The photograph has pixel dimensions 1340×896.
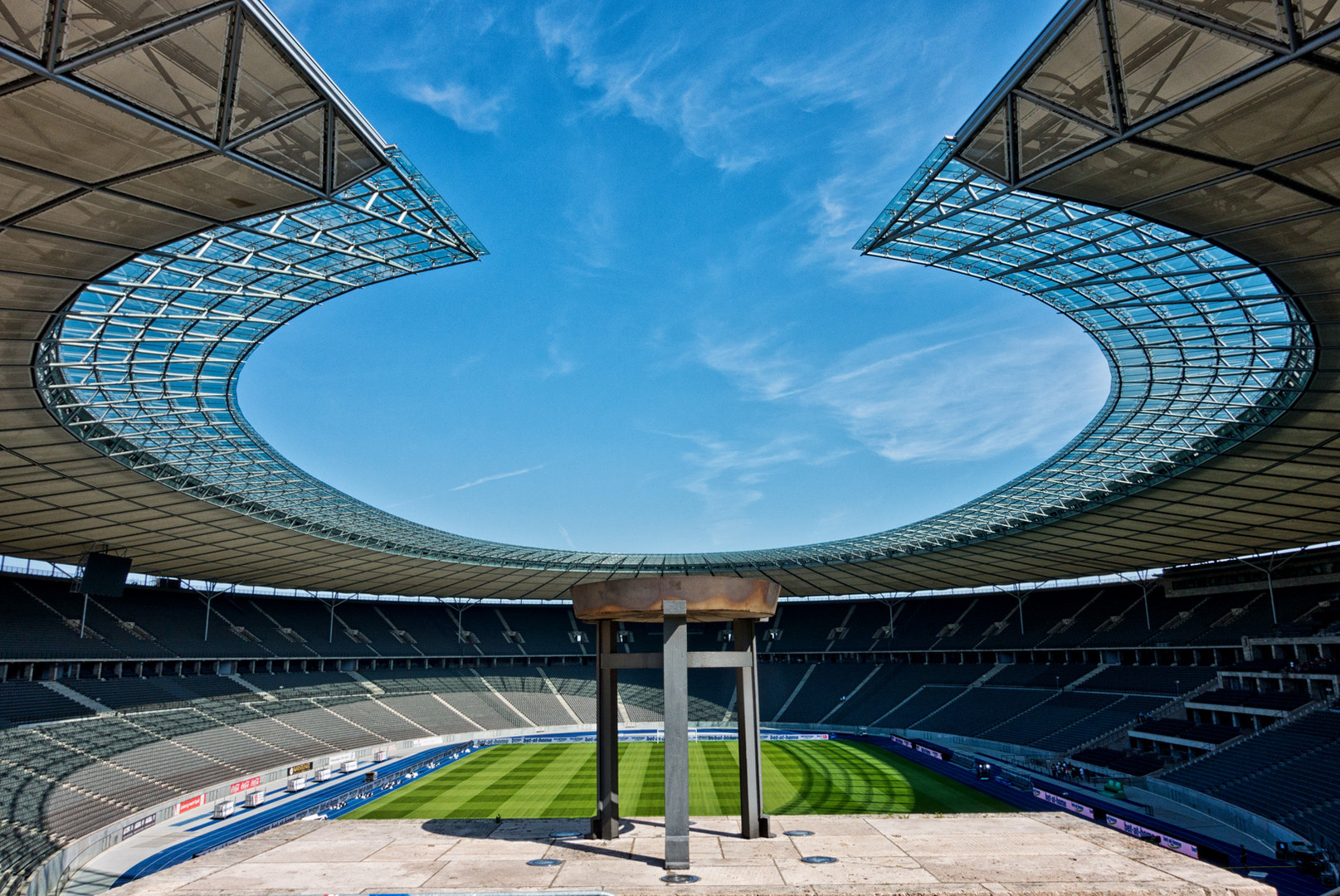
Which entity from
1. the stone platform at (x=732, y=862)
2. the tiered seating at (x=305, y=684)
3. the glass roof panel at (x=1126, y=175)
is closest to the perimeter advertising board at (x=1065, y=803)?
the stone platform at (x=732, y=862)

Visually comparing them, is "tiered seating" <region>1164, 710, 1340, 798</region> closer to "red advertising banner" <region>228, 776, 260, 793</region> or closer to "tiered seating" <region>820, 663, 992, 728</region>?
"tiered seating" <region>820, 663, 992, 728</region>

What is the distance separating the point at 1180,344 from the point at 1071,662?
51.4 metres

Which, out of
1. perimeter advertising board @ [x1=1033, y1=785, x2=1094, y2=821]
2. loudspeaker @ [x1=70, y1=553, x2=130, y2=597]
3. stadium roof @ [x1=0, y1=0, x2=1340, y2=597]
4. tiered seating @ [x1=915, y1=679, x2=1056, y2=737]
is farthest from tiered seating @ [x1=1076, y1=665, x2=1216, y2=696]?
loudspeaker @ [x1=70, y1=553, x2=130, y2=597]

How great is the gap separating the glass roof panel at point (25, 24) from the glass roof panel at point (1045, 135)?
15919 millimetres

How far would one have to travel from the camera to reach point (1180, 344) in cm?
2900

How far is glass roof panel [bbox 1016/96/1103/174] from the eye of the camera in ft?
51.6

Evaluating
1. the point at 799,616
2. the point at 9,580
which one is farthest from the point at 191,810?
the point at 799,616

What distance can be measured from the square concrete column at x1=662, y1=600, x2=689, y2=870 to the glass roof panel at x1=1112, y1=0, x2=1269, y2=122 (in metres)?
14.2

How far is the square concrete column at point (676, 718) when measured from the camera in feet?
60.5

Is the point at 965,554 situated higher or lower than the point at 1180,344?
lower

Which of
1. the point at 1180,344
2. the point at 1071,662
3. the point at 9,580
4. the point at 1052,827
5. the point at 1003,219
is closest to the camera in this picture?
the point at 1052,827

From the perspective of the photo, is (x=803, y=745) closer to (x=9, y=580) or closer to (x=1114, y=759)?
(x=1114, y=759)

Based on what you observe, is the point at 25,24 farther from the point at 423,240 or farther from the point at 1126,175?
the point at 1126,175

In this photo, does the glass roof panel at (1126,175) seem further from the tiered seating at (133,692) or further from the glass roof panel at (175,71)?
the tiered seating at (133,692)
